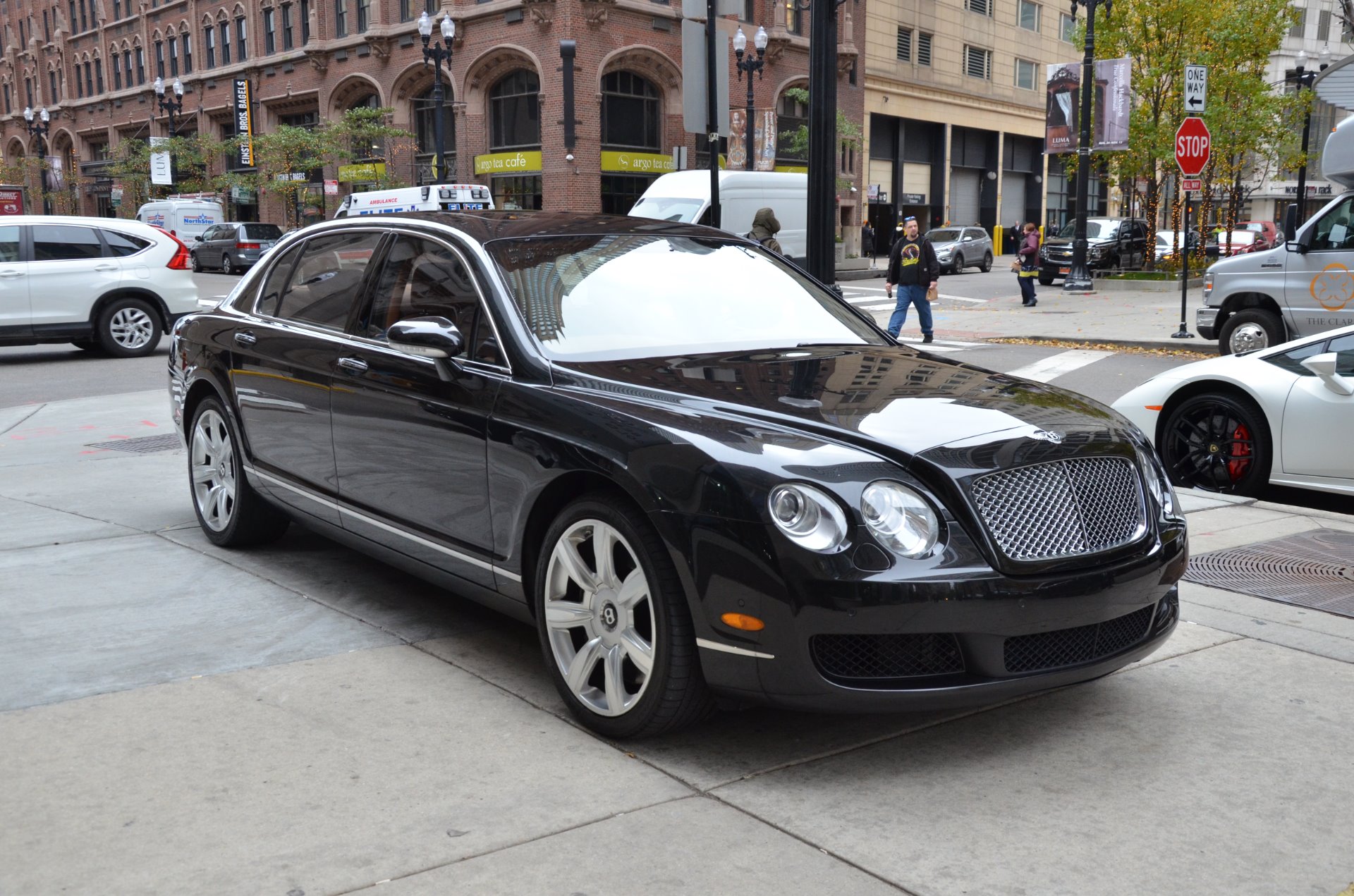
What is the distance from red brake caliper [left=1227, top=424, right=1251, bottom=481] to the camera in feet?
24.3

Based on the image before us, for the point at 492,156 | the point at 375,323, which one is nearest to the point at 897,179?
the point at 492,156

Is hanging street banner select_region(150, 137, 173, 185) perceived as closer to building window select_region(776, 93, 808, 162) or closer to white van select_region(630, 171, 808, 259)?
building window select_region(776, 93, 808, 162)

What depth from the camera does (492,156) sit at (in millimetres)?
45406

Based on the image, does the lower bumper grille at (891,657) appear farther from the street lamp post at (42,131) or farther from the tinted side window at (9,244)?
the street lamp post at (42,131)

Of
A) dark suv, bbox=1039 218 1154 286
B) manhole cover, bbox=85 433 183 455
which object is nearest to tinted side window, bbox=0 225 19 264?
manhole cover, bbox=85 433 183 455

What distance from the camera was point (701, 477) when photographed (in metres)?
3.48

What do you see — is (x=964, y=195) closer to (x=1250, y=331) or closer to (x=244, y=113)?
(x=244, y=113)

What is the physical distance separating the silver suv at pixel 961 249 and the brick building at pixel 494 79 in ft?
33.9

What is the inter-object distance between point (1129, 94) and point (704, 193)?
10520 millimetres

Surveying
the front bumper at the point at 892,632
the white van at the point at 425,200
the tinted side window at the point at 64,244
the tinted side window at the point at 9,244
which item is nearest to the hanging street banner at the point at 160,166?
the white van at the point at 425,200

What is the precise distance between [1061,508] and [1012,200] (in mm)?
68044

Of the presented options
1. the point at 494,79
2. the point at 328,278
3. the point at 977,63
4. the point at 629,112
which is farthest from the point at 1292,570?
the point at 977,63

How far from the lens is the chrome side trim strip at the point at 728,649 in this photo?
134 inches

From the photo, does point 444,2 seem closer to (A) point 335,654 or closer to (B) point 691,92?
(B) point 691,92
